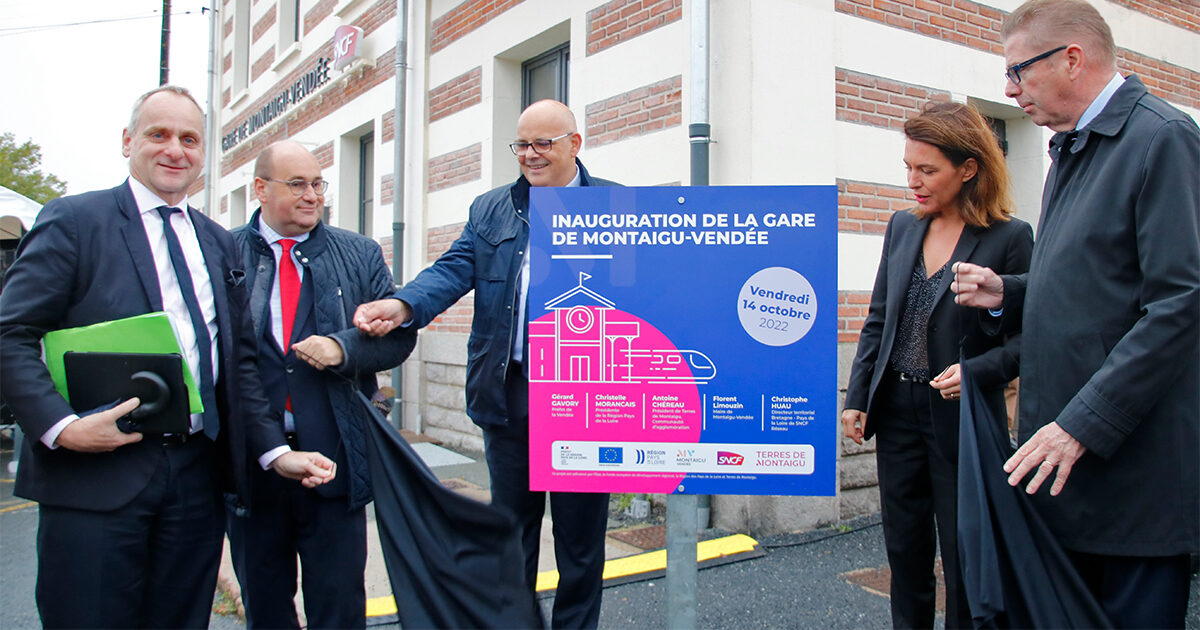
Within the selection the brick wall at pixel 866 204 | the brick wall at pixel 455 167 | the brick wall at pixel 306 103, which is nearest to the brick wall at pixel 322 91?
the brick wall at pixel 306 103

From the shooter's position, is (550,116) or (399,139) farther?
(399,139)

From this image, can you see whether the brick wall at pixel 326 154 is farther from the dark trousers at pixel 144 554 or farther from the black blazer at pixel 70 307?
the dark trousers at pixel 144 554

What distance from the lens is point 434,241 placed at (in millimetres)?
8492

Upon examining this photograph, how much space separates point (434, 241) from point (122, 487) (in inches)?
257

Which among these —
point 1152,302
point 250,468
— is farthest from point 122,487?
point 1152,302

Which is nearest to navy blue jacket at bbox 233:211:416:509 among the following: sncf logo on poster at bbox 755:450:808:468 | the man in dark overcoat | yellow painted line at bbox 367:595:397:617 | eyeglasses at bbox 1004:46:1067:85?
sncf logo on poster at bbox 755:450:808:468

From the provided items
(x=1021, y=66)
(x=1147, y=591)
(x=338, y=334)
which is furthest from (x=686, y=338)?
(x=1147, y=591)

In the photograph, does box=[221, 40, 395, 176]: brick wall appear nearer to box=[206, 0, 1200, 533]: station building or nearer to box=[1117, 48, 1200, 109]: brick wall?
box=[206, 0, 1200, 533]: station building

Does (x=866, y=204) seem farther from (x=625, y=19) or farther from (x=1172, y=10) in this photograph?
(x=1172, y=10)

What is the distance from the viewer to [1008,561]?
2025mm

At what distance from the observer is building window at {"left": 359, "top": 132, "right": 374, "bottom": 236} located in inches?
418

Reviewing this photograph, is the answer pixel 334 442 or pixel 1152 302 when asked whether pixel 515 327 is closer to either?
pixel 334 442

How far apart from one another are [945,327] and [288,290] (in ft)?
7.49

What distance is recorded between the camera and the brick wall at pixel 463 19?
754 centimetres
